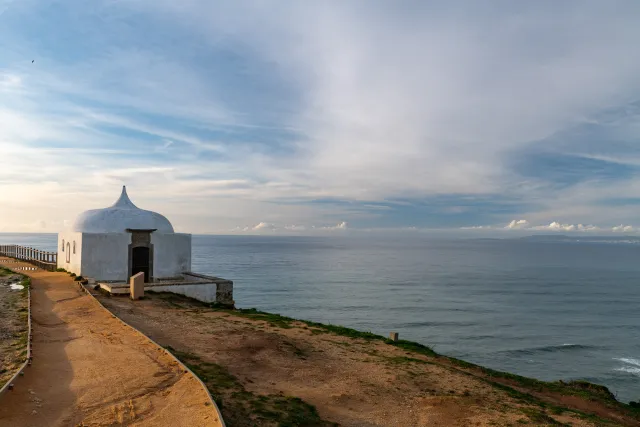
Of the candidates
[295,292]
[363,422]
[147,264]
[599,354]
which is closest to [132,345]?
[363,422]

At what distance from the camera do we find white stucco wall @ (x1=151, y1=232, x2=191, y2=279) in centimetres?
2810

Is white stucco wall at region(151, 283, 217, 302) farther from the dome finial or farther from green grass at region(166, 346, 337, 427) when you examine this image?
green grass at region(166, 346, 337, 427)

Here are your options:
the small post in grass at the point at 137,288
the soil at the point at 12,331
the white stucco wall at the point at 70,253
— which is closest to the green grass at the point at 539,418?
the soil at the point at 12,331

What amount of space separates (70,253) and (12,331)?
52.4 feet

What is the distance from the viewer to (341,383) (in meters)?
11.7

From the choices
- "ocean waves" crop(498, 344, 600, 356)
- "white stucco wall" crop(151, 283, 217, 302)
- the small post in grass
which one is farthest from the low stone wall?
"ocean waves" crop(498, 344, 600, 356)

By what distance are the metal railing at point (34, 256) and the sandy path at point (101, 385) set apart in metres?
20.2

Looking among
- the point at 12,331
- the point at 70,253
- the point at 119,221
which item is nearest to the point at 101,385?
the point at 12,331

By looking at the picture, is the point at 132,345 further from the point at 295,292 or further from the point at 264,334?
the point at 295,292

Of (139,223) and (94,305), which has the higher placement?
(139,223)

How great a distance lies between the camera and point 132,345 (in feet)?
42.5

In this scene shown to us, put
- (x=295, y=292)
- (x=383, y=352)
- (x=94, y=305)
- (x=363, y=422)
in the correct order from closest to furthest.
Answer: (x=363, y=422) → (x=383, y=352) → (x=94, y=305) → (x=295, y=292)

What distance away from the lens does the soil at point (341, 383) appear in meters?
9.68

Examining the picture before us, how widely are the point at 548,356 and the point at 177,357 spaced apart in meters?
24.2
